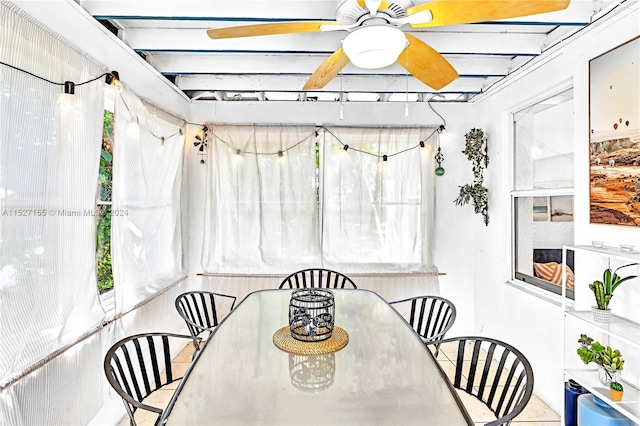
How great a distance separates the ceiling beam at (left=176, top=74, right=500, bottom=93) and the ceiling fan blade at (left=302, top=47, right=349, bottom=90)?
104cm

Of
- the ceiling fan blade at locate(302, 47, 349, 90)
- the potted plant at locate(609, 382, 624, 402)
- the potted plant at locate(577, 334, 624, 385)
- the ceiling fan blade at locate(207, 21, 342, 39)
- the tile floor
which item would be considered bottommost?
the tile floor

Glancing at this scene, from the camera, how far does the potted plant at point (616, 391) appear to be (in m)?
1.82

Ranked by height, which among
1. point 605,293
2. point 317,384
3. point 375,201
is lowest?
point 317,384

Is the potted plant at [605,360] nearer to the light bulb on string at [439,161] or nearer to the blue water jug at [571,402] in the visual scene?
the blue water jug at [571,402]

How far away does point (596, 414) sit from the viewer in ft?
6.31

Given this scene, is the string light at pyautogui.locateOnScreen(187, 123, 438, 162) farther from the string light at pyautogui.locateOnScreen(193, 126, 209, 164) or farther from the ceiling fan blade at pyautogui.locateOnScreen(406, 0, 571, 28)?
the ceiling fan blade at pyautogui.locateOnScreen(406, 0, 571, 28)

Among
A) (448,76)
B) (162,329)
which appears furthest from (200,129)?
(448,76)

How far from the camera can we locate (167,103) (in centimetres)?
316

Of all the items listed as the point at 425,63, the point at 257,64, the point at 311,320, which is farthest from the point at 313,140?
the point at 311,320

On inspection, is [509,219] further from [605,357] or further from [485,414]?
[485,414]

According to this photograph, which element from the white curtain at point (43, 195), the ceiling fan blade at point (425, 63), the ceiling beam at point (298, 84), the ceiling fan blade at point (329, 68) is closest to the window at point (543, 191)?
the ceiling beam at point (298, 84)

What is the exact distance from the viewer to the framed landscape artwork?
6.16 ft

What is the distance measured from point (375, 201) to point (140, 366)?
252 centimetres

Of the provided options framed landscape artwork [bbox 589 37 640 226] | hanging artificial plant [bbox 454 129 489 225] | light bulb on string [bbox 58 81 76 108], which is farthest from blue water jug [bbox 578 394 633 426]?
light bulb on string [bbox 58 81 76 108]
